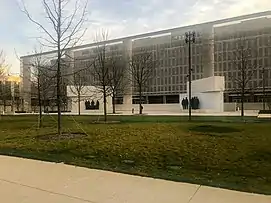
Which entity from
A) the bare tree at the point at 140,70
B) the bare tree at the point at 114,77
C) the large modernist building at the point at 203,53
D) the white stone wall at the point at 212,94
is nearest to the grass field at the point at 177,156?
the bare tree at the point at 114,77

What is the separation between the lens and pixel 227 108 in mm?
54656

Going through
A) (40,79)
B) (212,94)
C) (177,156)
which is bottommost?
(177,156)

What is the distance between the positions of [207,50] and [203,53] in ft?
3.91

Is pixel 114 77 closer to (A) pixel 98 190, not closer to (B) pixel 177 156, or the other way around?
(B) pixel 177 156

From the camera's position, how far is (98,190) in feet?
18.3

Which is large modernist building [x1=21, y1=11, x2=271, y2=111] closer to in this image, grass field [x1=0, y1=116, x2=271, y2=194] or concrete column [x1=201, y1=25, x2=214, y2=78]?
concrete column [x1=201, y1=25, x2=214, y2=78]

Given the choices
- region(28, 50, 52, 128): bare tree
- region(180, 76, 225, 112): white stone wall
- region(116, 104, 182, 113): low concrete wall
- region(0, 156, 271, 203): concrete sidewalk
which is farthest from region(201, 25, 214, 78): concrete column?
region(0, 156, 271, 203): concrete sidewalk

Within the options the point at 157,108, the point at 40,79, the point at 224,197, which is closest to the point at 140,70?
the point at 157,108

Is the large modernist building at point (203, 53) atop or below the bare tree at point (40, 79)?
atop

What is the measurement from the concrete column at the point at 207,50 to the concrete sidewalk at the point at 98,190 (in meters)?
69.8

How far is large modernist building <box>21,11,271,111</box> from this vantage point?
221 feet

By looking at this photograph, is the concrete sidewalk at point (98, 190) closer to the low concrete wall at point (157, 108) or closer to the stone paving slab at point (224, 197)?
the stone paving slab at point (224, 197)

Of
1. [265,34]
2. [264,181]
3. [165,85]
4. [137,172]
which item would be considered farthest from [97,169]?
[165,85]

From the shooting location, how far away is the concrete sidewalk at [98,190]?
5066mm
